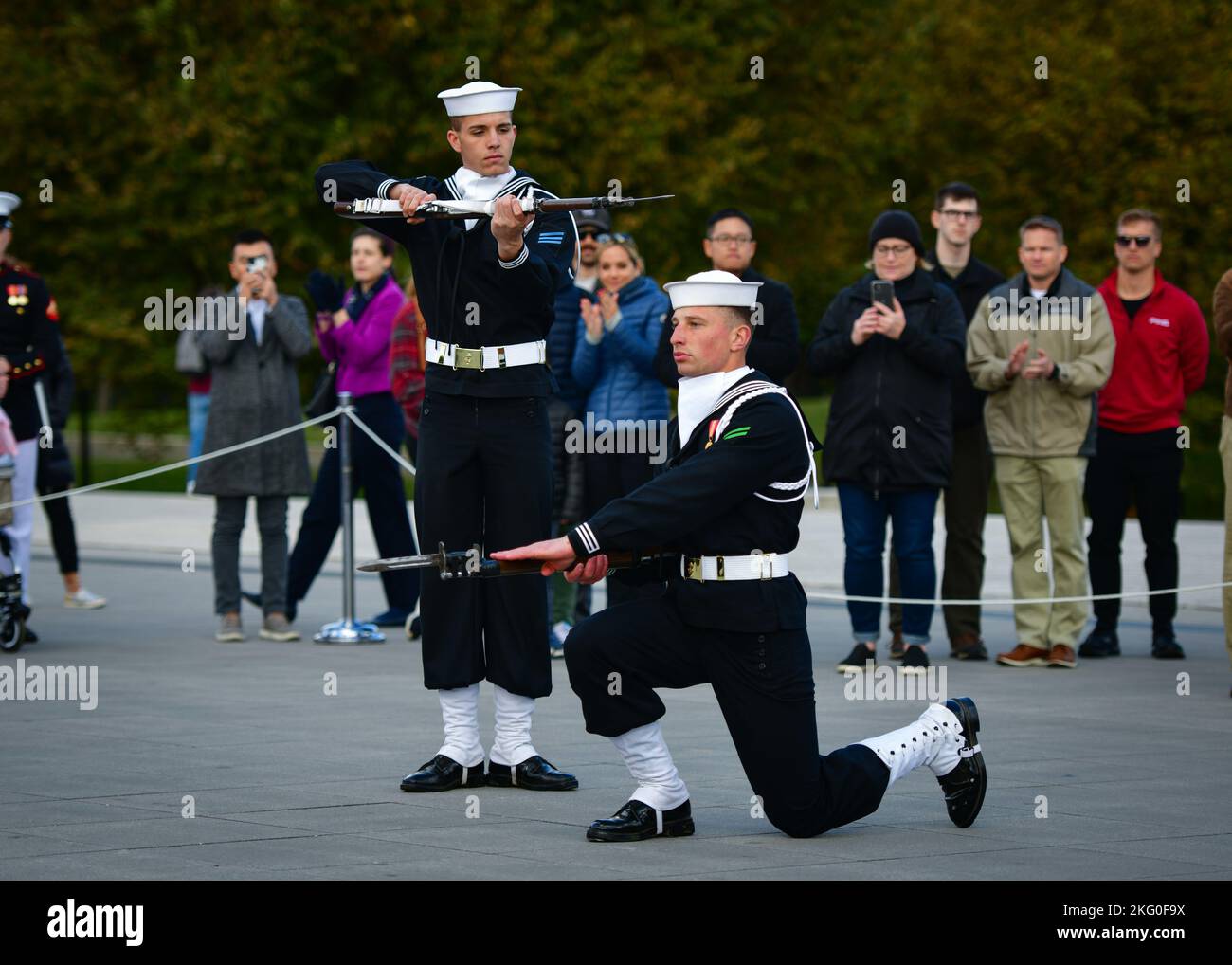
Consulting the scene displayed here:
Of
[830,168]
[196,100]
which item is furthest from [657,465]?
[830,168]

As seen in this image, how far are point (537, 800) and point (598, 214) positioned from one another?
5684 millimetres

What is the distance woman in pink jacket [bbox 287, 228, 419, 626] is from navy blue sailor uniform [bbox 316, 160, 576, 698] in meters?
4.98

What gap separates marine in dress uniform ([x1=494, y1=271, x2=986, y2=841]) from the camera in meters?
6.57

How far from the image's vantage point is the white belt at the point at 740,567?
668cm

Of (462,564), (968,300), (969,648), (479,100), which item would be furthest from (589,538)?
(968,300)

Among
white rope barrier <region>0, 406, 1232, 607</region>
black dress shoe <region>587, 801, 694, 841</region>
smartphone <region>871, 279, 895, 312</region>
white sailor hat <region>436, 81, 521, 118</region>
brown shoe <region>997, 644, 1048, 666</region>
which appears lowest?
black dress shoe <region>587, 801, 694, 841</region>

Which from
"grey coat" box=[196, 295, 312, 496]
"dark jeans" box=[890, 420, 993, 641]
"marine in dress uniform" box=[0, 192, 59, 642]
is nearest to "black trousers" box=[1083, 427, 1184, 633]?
"dark jeans" box=[890, 420, 993, 641]

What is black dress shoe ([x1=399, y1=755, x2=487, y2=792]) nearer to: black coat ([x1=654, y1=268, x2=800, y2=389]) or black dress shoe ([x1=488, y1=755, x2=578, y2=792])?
black dress shoe ([x1=488, y1=755, x2=578, y2=792])

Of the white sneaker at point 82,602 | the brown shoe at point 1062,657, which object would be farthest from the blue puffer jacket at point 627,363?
the white sneaker at point 82,602

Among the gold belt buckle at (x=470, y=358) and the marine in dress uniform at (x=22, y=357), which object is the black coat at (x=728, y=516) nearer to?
the gold belt buckle at (x=470, y=358)

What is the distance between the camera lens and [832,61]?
3538 centimetres

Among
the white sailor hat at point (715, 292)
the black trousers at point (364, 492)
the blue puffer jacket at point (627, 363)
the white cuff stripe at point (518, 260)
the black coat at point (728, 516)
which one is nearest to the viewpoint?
the black coat at point (728, 516)

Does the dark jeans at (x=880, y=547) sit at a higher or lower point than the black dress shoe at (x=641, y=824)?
higher
